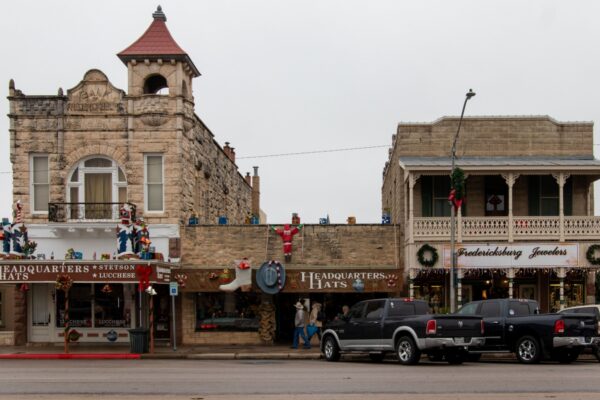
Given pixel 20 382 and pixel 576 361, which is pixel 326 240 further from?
pixel 20 382

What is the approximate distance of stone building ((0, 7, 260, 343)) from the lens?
32.9 m

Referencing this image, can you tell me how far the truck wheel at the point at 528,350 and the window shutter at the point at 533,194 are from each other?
10.9 metres

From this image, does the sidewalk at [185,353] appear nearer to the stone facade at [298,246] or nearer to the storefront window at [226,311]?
the storefront window at [226,311]

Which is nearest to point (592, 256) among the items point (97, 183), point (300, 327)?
point (300, 327)

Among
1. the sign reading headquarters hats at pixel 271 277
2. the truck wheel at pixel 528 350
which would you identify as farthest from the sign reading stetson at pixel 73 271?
the truck wheel at pixel 528 350

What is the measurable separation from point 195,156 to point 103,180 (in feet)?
13.3

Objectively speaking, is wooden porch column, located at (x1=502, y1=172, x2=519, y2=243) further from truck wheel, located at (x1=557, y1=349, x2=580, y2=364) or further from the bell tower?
the bell tower

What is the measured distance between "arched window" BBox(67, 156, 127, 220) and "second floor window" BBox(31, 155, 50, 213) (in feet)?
2.94

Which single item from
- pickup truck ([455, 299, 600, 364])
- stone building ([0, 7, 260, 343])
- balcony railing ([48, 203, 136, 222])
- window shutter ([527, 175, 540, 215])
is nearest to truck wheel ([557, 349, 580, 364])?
pickup truck ([455, 299, 600, 364])

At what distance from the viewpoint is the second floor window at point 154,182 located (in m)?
33.2

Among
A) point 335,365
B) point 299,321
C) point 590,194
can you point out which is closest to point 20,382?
point 335,365

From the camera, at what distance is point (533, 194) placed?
34.1m

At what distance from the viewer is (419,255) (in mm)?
31906

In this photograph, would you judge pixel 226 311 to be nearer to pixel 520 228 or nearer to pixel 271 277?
pixel 271 277
